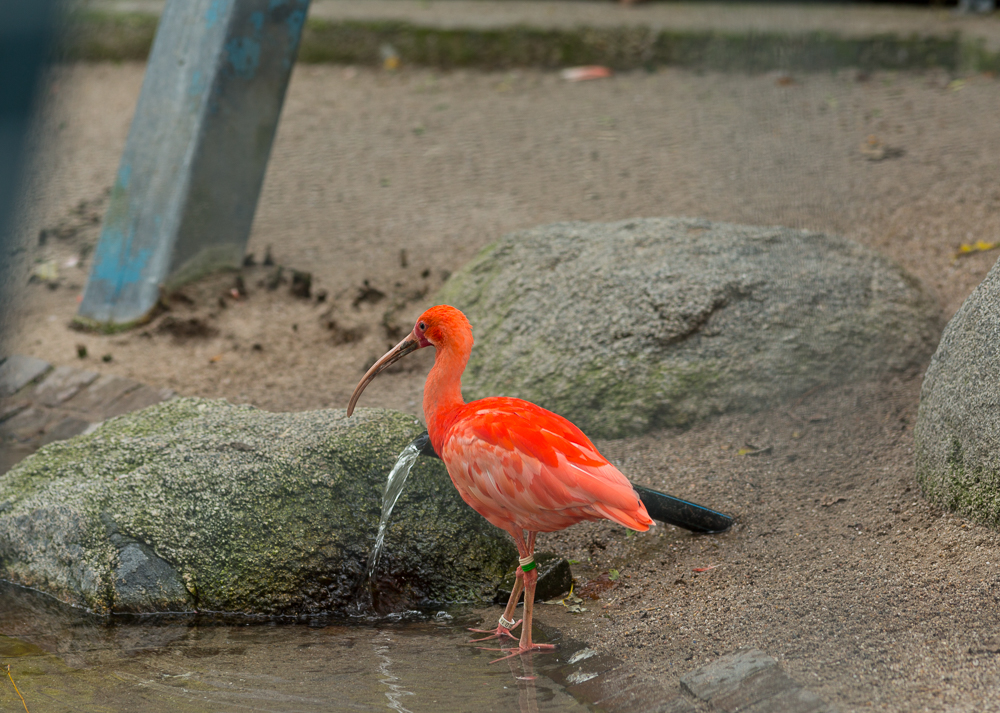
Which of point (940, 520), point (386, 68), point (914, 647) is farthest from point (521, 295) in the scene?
point (386, 68)

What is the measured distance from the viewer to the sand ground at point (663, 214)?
8.55 ft

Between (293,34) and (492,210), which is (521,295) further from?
(293,34)

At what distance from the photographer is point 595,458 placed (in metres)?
2.78

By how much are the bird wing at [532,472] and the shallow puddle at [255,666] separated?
440 mm

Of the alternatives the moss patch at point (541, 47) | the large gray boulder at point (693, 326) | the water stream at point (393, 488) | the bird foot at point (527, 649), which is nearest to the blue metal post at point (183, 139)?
the large gray boulder at point (693, 326)

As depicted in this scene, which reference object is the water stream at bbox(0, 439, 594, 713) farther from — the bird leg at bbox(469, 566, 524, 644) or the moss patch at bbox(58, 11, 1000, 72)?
the moss patch at bbox(58, 11, 1000, 72)

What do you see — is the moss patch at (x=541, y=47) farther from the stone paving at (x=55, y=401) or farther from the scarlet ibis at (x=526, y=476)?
the scarlet ibis at (x=526, y=476)

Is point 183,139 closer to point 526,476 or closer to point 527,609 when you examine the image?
point 526,476

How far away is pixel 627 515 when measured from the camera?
2.66 meters

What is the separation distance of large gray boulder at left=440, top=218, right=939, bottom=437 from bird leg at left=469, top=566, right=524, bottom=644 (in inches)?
47.2

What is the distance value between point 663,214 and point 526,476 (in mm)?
3526

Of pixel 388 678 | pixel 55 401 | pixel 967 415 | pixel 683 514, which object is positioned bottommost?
pixel 55 401

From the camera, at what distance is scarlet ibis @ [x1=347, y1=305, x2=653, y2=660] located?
2.69 metres

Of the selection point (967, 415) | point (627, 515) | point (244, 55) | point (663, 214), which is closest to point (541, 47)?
point (663, 214)
